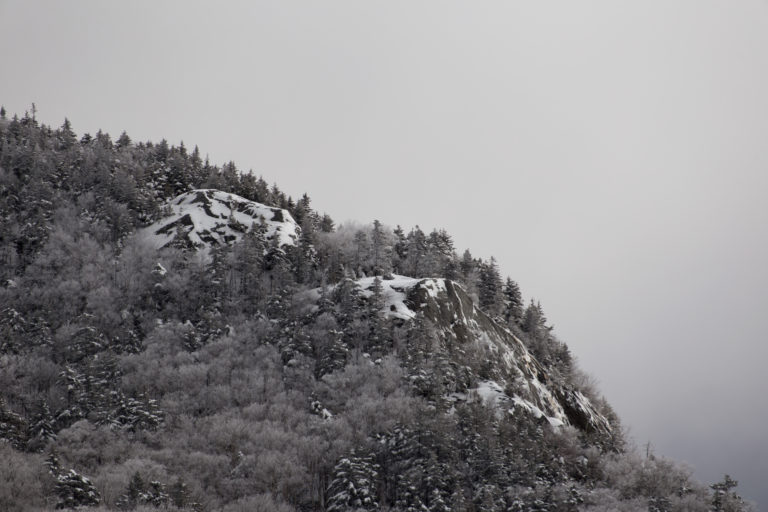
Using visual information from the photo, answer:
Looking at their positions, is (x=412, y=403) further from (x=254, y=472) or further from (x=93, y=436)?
(x=93, y=436)

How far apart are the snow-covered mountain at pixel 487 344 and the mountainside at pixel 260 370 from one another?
16.6 inches

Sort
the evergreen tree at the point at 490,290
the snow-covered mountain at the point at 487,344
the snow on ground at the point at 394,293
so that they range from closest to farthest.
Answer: the snow-covered mountain at the point at 487,344 → the snow on ground at the point at 394,293 → the evergreen tree at the point at 490,290

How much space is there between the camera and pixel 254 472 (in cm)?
5431

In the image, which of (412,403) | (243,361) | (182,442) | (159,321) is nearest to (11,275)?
(159,321)

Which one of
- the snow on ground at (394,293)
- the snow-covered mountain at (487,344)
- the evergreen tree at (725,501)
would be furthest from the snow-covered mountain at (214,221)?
the evergreen tree at (725,501)

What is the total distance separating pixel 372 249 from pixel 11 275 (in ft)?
199

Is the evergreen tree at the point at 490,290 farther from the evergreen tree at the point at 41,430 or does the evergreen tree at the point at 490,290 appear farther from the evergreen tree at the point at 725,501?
the evergreen tree at the point at 41,430

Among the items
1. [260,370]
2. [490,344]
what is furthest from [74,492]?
[490,344]

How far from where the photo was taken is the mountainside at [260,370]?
52.0 meters

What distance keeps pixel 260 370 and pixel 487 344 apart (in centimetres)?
3276

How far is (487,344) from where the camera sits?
82.3 meters

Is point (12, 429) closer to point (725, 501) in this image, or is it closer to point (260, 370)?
point (260, 370)

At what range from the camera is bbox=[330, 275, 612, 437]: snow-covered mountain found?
77.0 m

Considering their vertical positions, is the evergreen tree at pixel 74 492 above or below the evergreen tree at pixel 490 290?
below
